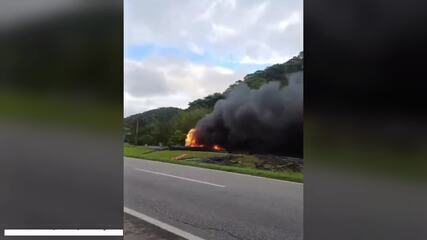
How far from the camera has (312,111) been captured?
85 cm

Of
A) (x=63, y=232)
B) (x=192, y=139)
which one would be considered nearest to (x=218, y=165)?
(x=192, y=139)

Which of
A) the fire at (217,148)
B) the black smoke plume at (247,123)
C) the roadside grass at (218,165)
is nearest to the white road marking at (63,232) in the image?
the black smoke plume at (247,123)

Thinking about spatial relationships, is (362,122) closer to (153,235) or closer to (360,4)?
(360,4)

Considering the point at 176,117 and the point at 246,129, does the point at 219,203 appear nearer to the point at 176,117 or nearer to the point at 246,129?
the point at 176,117

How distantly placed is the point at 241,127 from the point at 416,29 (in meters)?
3.41

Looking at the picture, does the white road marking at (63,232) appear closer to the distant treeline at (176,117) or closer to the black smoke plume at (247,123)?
the distant treeline at (176,117)

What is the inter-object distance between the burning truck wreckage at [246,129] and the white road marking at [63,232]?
1.66m

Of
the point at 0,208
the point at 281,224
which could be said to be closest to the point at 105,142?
the point at 0,208

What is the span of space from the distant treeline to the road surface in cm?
16

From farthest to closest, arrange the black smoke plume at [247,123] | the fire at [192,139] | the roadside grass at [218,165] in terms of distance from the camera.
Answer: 1. the roadside grass at [218,165]
2. the fire at [192,139]
3. the black smoke plume at [247,123]

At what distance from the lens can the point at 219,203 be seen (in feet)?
9.00

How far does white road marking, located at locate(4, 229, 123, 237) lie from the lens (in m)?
0.93

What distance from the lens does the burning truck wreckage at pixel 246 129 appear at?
2953 mm

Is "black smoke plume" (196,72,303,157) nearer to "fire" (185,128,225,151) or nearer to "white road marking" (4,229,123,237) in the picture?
"fire" (185,128,225,151)
